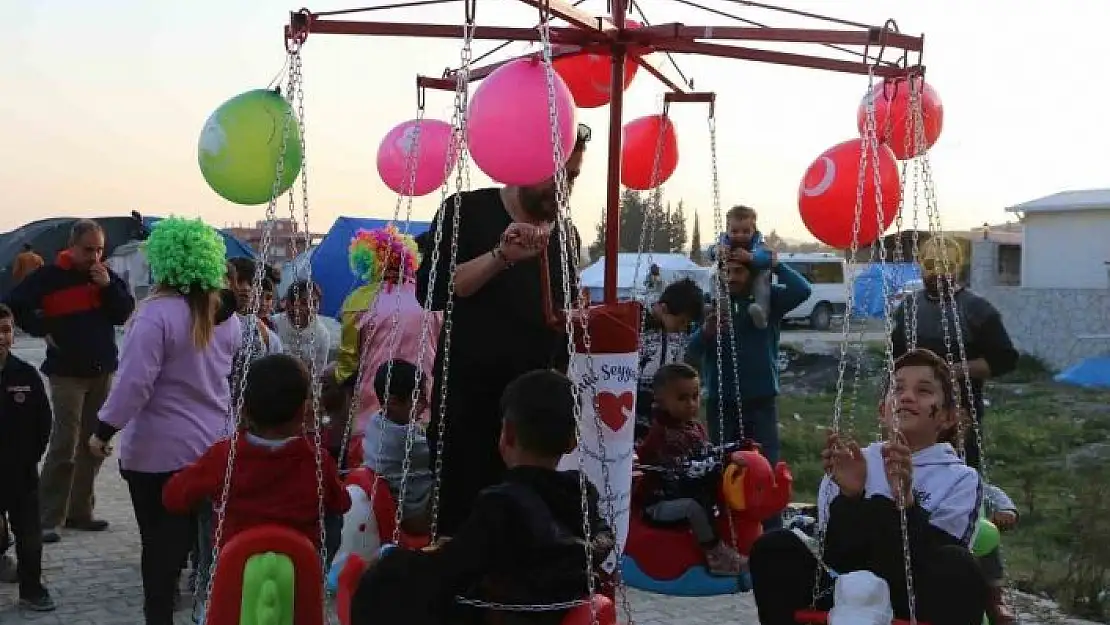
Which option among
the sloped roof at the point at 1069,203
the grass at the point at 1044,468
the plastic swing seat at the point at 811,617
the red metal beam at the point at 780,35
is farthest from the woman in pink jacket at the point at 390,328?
the sloped roof at the point at 1069,203

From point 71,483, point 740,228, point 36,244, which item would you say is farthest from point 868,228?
point 36,244

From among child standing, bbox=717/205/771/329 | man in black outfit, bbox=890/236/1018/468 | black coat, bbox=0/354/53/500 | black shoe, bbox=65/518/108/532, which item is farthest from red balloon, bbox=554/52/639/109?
black shoe, bbox=65/518/108/532

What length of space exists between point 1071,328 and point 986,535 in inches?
620

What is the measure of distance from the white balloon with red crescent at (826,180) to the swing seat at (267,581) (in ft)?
8.99

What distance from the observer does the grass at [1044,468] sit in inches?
210

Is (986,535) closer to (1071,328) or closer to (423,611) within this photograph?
(423,611)

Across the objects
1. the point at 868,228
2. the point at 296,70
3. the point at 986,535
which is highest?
the point at 296,70

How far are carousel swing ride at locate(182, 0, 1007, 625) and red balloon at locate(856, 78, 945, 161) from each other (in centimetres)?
2

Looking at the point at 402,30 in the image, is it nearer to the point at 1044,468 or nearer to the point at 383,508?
the point at 383,508

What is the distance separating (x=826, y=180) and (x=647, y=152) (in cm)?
164

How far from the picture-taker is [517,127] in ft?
9.77

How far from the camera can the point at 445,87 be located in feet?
16.8

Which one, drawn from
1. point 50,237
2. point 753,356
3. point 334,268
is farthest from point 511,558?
point 50,237

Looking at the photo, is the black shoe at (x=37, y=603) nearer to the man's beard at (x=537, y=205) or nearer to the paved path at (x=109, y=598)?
the paved path at (x=109, y=598)
